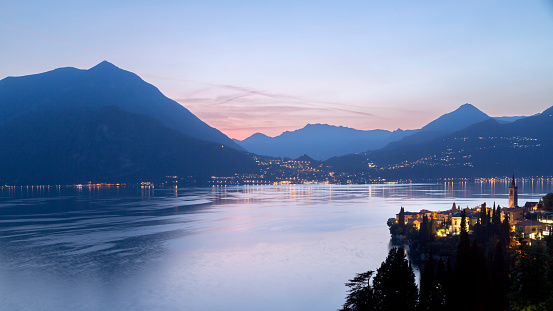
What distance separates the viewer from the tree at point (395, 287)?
21984 mm

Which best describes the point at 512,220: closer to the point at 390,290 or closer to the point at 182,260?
the point at 182,260

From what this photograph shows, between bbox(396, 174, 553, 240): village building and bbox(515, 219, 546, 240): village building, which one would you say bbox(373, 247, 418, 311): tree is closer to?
bbox(396, 174, 553, 240): village building

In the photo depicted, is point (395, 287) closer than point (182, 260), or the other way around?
point (395, 287)

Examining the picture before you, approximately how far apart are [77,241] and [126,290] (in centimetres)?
2452

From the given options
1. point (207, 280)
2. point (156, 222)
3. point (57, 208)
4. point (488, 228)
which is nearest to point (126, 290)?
point (207, 280)

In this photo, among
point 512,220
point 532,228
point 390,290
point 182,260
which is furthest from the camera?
point 512,220

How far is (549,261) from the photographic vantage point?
2545 centimetres

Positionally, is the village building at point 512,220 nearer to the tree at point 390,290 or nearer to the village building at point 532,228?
the village building at point 532,228

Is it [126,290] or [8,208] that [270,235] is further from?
[8,208]

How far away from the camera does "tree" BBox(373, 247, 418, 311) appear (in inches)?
866

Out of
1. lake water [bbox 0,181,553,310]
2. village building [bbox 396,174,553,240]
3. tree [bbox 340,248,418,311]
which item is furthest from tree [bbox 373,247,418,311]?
village building [bbox 396,174,553,240]

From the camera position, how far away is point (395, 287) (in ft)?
73.2

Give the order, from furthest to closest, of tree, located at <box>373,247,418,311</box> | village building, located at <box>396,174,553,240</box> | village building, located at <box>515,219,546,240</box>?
village building, located at <box>396,174,553,240</box> → village building, located at <box>515,219,546,240</box> → tree, located at <box>373,247,418,311</box>

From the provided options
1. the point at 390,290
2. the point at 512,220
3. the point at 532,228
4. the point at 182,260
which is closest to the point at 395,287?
the point at 390,290
